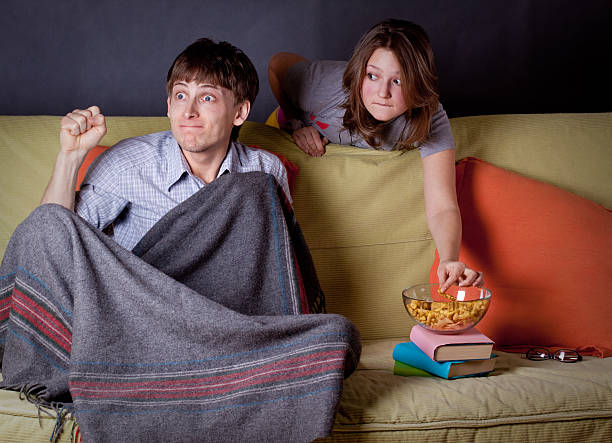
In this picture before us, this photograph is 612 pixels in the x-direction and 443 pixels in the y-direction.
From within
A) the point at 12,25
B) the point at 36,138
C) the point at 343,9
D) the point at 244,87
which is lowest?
the point at 36,138

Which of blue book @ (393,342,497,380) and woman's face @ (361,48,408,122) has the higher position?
woman's face @ (361,48,408,122)

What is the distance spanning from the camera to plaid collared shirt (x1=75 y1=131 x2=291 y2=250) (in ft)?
5.07

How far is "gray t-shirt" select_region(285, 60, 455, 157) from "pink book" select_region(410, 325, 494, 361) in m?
0.62

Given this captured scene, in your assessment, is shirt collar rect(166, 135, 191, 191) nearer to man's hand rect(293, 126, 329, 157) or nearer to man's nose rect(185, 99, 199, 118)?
man's nose rect(185, 99, 199, 118)

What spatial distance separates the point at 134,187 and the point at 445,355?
0.89m

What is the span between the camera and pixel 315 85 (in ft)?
6.24

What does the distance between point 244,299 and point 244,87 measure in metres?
0.61

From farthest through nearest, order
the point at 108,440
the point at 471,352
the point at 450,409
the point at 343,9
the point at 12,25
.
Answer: the point at 343,9
the point at 12,25
the point at 471,352
the point at 450,409
the point at 108,440

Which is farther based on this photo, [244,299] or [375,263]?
[375,263]

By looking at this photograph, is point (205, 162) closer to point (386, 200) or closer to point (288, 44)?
point (386, 200)

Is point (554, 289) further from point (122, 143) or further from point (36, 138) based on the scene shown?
point (36, 138)

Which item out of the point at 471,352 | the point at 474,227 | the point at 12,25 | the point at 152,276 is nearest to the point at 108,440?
the point at 152,276

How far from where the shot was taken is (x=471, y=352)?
137 cm

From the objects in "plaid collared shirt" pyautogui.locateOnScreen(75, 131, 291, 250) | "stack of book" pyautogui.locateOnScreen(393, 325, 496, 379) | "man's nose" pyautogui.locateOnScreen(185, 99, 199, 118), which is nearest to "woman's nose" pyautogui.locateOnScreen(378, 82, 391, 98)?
"plaid collared shirt" pyautogui.locateOnScreen(75, 131, 291, 250)
